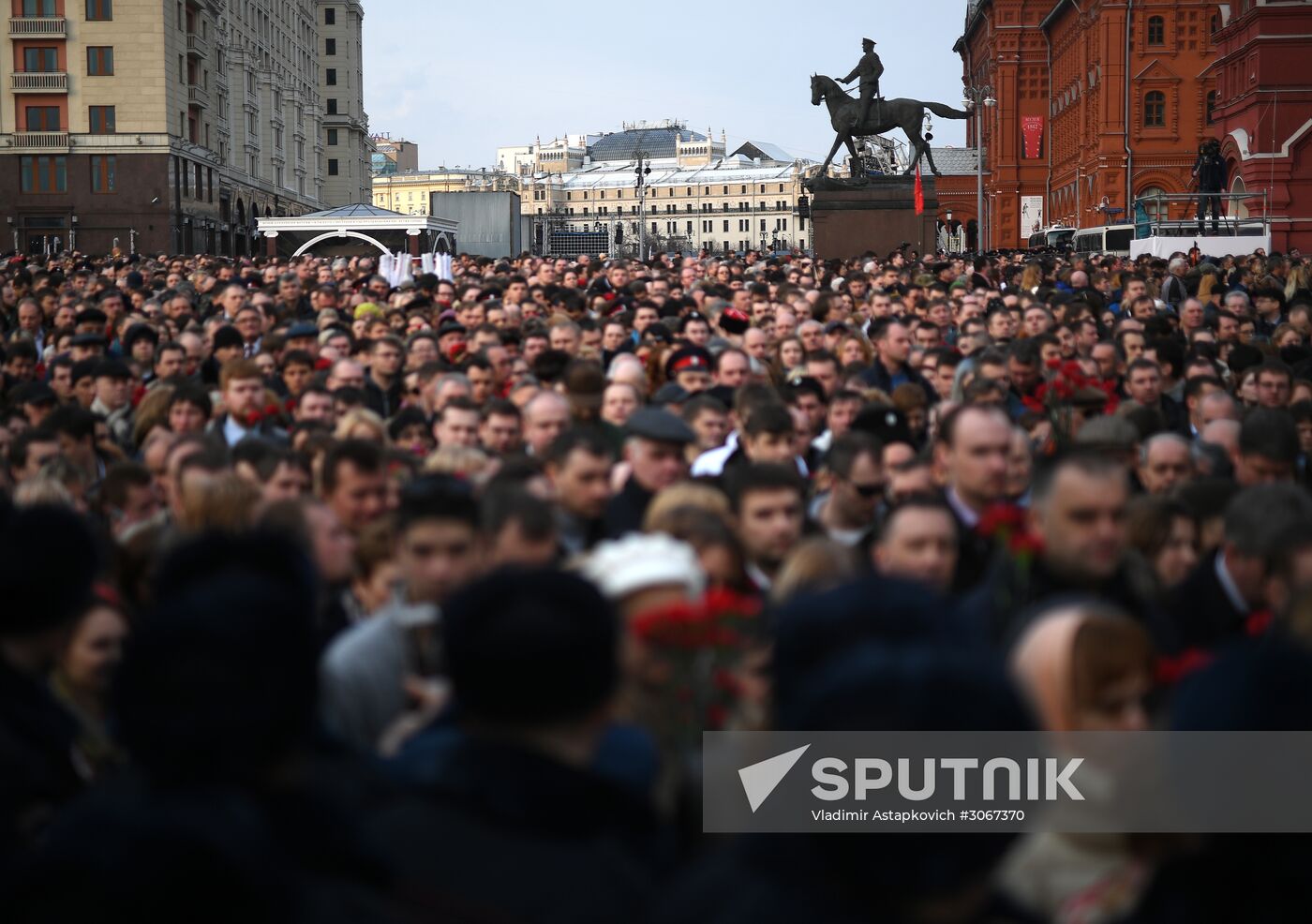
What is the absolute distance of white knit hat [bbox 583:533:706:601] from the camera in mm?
4434

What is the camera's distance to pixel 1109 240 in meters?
38.8

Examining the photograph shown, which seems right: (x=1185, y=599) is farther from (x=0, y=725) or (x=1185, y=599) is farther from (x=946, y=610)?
(x=0, y=725)

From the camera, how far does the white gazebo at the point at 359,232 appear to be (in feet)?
150

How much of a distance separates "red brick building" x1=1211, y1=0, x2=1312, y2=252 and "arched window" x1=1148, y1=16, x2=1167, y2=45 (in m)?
19.4

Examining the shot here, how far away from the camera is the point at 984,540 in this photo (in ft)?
21.4

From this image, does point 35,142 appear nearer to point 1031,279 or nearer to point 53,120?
point 53,120

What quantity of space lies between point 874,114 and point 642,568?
36.4 meters

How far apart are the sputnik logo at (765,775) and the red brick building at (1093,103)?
52317 mm

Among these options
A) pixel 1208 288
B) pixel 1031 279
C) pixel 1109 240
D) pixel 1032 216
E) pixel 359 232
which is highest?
pixel 1032 216

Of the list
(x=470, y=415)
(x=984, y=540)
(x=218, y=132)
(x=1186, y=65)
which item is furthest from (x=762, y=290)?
(x=218, y=132)

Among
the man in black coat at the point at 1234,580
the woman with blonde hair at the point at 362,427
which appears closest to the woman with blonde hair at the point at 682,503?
the man in black coat at the point at 1234,580

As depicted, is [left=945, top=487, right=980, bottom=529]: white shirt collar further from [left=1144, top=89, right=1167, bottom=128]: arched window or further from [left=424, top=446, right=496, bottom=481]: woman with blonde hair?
[left=1144, top=89, right=1167, bottom=128]: arched window

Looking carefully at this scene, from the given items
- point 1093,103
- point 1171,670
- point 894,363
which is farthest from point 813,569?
point 1093,103

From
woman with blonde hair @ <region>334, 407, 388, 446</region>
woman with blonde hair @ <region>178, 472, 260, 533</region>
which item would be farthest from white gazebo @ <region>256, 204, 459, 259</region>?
woman with blonde hair @ <region>178, 472, 260, 533</region>
